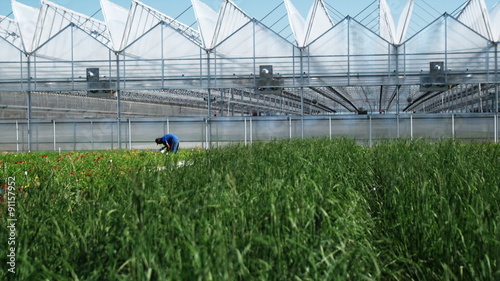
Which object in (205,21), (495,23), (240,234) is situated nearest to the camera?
(240,234)

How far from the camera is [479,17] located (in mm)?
25781

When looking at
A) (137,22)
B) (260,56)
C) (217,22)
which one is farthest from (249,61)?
(137,22)

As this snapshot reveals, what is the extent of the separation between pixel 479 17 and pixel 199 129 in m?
14.8

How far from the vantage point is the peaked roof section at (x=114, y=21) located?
2656 cm

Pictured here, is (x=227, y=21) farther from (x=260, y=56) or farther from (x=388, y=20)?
(x=388, y=20)

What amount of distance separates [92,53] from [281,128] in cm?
1017

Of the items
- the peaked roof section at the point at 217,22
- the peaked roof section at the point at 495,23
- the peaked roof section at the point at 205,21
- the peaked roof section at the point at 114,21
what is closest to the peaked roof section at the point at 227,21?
the peaked roof section at the point at 217,22

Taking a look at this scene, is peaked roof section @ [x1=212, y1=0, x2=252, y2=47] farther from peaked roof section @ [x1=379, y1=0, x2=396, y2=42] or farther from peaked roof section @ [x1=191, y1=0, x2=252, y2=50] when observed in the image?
peaked roof section @ [x1=379, y1=0, x2=396, y2=42]

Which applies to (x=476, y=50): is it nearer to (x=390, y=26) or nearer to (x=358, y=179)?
(x=390, y=26)

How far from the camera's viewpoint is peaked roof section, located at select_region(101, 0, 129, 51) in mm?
26564

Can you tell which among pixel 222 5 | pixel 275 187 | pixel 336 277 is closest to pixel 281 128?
pixel 222 5

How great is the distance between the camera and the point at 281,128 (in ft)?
82.5

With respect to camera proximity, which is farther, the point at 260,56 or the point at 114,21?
the point at 114,21

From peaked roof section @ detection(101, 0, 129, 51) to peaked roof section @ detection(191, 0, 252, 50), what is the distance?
13.4 ft
